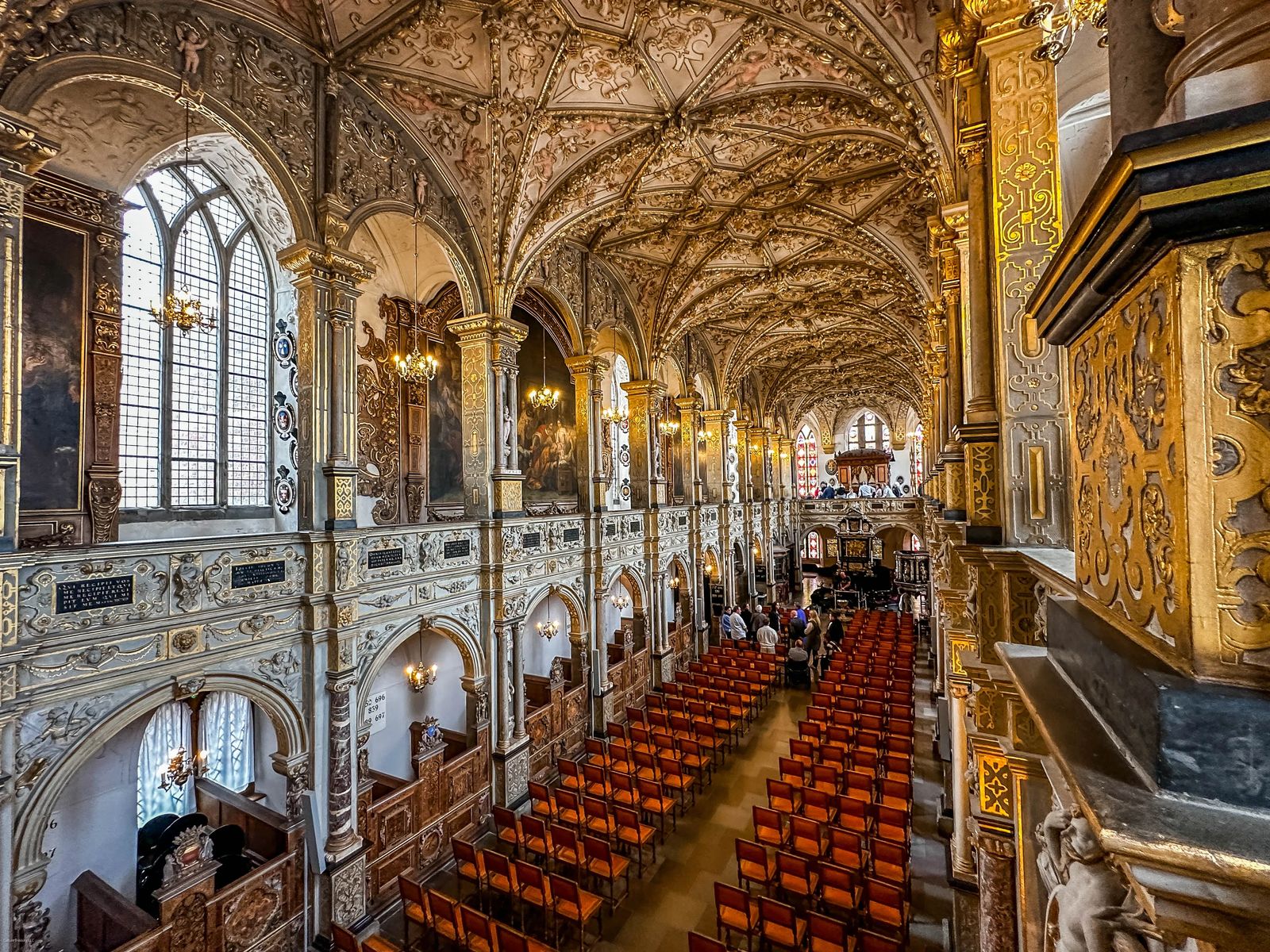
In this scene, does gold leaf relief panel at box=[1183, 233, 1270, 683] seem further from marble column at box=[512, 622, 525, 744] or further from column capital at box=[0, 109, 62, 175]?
marble column at box=[512, 622, 525, 744]

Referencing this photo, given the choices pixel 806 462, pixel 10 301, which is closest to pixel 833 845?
pixel 10 301

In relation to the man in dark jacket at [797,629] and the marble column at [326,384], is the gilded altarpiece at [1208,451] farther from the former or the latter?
the man in dark jacket at [797,629]

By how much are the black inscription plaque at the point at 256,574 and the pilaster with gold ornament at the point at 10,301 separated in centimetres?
183

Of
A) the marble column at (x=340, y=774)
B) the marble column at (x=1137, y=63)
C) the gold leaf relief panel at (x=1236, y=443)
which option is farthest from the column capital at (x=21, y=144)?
the gold leaf relief panel at (x=1236, y=443)

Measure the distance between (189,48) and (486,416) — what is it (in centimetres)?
585

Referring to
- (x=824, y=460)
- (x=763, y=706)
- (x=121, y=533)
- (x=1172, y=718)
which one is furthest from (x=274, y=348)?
(x=824, y=460)

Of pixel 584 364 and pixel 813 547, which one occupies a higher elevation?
pixel 584 364

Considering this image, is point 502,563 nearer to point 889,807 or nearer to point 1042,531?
point 889,807

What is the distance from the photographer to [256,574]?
256 inches

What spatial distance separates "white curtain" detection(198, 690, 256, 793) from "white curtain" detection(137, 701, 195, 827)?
39 centimetres

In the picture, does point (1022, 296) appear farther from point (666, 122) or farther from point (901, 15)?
point (666, 122)

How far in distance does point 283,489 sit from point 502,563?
3771mm

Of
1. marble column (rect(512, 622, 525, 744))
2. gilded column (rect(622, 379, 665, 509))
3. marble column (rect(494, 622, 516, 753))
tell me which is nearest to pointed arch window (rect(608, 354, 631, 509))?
gilded column (rect(622, 379, 665, 509))

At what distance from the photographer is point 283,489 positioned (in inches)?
296
